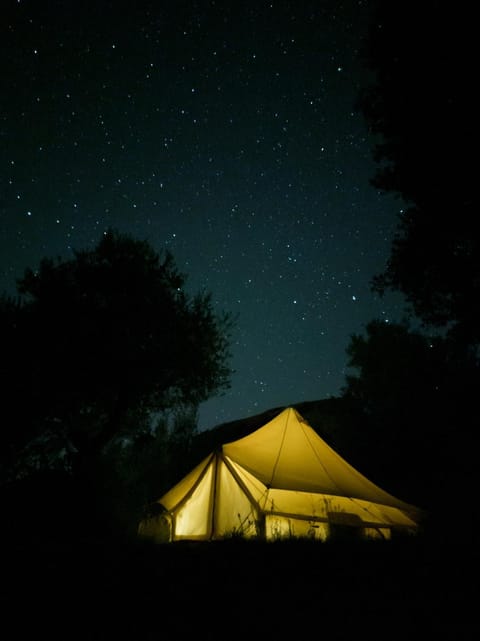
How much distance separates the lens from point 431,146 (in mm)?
7922

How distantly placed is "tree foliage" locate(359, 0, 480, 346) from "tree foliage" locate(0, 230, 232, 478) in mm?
7846

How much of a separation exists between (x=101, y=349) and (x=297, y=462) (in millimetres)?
7519

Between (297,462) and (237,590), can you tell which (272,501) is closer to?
(297,462)

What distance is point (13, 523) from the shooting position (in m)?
7.28

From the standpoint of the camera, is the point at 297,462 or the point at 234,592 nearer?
the point at 234,592

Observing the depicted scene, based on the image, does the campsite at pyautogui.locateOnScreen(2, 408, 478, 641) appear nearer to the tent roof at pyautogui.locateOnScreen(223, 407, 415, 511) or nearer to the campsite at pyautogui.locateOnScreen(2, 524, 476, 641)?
the campsite at pyautogui.locateOnScreen(2, 524, 476, 641)

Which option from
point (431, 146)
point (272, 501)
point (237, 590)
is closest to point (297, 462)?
point (272, 501)

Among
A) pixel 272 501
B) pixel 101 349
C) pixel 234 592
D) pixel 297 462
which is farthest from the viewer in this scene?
pixel 101 349

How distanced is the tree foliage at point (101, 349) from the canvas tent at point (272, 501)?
19.6ft

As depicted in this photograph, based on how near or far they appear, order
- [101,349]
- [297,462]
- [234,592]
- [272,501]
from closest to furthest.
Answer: [234,592] < [272,501] < [297,462] < [101,349]

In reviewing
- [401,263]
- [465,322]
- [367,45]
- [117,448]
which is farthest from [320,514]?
[367,45]

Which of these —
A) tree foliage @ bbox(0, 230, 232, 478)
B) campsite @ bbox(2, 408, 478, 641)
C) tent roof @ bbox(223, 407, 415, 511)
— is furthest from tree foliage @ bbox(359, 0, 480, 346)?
tree foliage @ bbox(0, 230, 232, 478)

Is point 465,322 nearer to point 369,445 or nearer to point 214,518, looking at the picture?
point 214,518

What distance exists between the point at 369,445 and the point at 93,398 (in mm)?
10609
